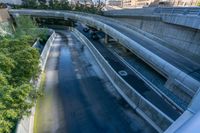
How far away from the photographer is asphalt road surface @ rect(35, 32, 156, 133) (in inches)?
668

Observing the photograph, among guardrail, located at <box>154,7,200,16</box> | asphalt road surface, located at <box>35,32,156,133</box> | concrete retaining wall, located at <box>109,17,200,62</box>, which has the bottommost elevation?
asphalt road surface, located at <box>35,32,156,133</box>

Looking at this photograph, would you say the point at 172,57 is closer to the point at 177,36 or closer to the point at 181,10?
the point at 177,36

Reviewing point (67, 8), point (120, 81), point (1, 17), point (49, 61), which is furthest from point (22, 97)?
point (67, 8)

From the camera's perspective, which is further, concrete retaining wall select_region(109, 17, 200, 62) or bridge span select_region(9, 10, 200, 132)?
concrete retaining wall select_region(109, 17, 200, 62)

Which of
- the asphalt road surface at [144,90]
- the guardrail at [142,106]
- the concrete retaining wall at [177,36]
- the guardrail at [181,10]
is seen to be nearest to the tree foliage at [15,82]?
the guardrail at [142,106]

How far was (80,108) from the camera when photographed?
19.7 meters

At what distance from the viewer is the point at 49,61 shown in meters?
33.3

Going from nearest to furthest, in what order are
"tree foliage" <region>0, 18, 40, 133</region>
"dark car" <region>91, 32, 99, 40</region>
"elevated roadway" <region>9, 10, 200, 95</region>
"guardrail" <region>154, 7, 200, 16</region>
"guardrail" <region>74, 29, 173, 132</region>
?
"tree foliage" <region>0, 18, 40, 133</region>
"guardrail" <region>74, 29, 173, 132</region>
"elevated roadway" <region>9, 10, 200, 95</region>
"guardrail" <region>154, 7, 200, 16</region>
"dark car" <region>91, 32, 99, 40</region>

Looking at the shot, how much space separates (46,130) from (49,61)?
18.9 m

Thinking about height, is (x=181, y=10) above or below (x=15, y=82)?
above

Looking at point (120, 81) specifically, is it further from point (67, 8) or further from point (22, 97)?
point (67, 8)

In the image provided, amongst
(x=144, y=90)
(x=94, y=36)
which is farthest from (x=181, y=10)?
(x=94, y=36)

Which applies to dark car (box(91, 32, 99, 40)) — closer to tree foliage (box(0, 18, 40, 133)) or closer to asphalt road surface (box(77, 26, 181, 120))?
asphalt road surface (box(77, 26, 181, 120))

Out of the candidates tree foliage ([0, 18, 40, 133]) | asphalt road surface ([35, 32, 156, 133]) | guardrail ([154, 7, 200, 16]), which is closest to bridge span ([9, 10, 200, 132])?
asphalt road surface ([35, 32, 156, 133])
